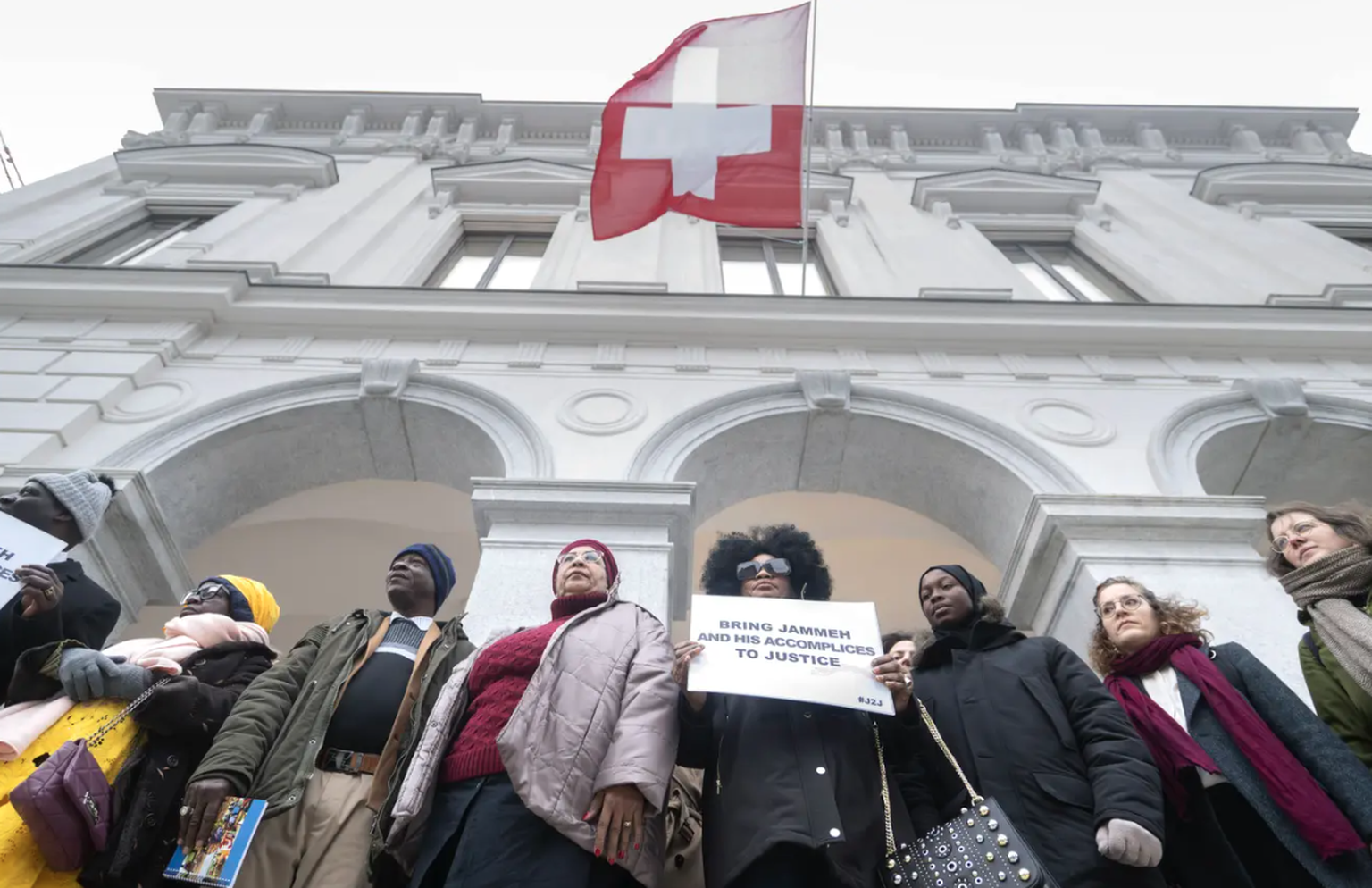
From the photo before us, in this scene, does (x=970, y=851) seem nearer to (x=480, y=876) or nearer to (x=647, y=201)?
(x=480, y=876)

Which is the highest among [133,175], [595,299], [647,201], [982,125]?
[982,125]

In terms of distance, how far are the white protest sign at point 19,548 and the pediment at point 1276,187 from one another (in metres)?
14.8

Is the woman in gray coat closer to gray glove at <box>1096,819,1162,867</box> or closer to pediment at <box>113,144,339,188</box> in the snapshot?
gray glove at <box>1096,819,1162,867</box>

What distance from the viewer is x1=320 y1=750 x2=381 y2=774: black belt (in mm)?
2914

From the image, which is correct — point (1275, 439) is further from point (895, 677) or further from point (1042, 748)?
point (895, 677)

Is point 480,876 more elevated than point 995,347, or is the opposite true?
point 995,347

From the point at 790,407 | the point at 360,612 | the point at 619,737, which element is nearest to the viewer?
the point at 619,737

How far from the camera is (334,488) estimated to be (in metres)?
8.52

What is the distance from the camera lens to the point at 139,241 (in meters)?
10.7

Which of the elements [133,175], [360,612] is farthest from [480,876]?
[133,175]

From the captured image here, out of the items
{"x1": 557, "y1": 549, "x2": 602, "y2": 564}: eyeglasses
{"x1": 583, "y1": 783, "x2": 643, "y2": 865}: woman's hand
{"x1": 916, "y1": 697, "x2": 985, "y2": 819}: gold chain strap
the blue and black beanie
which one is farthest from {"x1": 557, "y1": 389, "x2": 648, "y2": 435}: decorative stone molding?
{"x1": 583, "y1": 783, "x2": 643, "y2": 865}: woman's hand

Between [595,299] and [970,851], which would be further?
[595,299]

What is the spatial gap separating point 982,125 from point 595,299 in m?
10.3

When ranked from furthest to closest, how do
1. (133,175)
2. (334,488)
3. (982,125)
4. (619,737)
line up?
(982,125) → (133,175) → (334,488) → (619,737)
